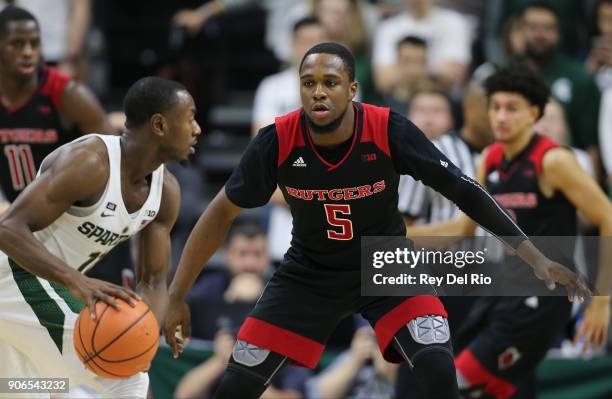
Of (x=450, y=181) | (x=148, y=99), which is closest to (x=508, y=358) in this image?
(x=450, y=181)

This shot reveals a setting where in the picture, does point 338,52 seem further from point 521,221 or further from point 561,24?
point 561,24

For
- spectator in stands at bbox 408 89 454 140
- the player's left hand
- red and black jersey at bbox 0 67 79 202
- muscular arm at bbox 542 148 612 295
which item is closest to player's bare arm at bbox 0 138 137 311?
red and black jersey at bbox 0 67 79 202

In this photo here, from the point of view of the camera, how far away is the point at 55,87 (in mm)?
7082

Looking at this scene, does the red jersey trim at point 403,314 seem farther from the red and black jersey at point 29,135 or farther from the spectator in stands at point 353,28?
the spectator in stands at point 353,28

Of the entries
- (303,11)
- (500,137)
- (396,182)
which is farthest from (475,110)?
(303,11)

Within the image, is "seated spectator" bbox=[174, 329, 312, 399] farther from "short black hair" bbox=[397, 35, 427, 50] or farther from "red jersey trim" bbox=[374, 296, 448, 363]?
"short black hair" bbox=[397, 35, 427, 50]

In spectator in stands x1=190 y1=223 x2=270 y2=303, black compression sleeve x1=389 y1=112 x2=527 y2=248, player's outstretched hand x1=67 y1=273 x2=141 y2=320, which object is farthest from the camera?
spectator in stands x1=190 y1=223 x2=270 y2=303

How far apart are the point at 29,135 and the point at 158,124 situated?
1692 millimetres

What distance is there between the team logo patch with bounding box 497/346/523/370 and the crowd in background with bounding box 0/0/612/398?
122cm

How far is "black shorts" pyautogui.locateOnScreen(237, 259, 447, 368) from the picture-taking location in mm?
5660

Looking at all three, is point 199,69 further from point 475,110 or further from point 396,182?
point 396,182

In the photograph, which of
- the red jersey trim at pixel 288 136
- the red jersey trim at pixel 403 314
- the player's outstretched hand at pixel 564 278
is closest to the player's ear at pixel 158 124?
the red jersey trim at pixel 288 136

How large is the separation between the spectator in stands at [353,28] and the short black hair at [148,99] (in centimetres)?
429

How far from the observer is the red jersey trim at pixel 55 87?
7066 millimetres
